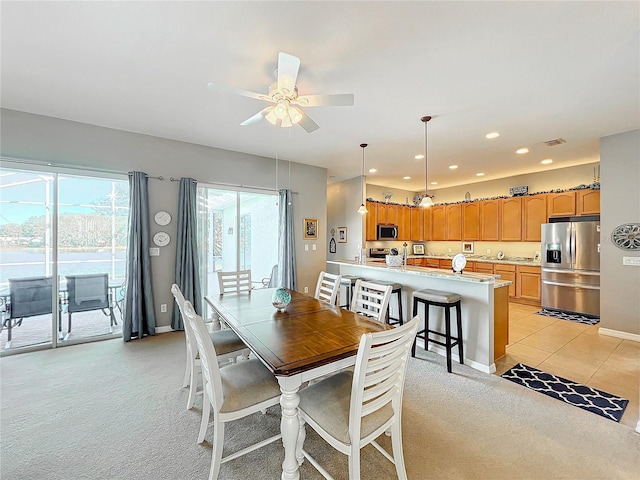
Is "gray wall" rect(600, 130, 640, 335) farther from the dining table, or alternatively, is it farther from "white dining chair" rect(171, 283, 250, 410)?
"white dining chair" rect(171, 283, 250, 410)

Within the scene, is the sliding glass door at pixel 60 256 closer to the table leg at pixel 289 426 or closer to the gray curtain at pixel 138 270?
the gray curtain at pixel 138 270

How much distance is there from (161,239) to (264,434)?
124 inches

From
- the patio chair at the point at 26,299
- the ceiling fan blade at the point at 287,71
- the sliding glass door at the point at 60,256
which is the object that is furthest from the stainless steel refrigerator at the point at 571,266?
the patio chair at the point at 26,299

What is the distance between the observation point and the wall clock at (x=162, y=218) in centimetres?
397

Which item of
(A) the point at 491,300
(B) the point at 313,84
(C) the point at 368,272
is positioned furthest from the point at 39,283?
(A) the point at 491,300

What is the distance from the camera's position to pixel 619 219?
3.67 m

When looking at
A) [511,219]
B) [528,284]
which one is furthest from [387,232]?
[528,284]

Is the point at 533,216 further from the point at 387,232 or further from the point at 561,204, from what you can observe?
the point at 387,232

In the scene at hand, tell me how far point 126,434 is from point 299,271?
3624 mm

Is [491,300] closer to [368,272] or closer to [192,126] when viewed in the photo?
[368,272]

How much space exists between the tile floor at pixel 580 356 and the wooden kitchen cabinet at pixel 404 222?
11.5 feet

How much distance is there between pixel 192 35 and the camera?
1.96 metres

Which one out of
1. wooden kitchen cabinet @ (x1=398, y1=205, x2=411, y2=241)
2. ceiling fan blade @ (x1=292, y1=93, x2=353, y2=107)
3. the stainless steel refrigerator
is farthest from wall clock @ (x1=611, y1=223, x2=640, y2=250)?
ceiling fan blade @ (x1=292, y1=93, x2=353, y2=107)

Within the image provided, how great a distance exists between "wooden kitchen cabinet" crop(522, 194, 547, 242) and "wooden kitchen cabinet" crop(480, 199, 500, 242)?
1.68 feet
